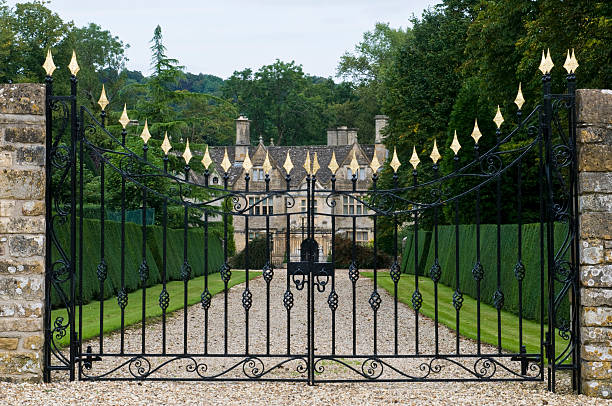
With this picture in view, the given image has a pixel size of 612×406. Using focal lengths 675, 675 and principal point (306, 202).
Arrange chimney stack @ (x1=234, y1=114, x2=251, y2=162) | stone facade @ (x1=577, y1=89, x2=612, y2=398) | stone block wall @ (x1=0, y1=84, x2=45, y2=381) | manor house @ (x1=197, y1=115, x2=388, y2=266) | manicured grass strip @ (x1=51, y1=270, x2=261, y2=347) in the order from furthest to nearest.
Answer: chimney stack @ (x1=234, y1=114, x2=251, y2=162)
manor house @ (x1=197, y1=115, x2=388, y2=266)
manicured grass strip @ (x1=51, y1=270, x2=261, y2=347)
stone block wall @ (x1=0, y1=84, x2=45, y2=381)
stone facade @ (x1=577, y1=89, x2=612, y2=398)

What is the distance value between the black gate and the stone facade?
0.12 meters

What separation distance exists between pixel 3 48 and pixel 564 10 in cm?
2604

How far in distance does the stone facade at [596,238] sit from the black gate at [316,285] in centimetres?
12

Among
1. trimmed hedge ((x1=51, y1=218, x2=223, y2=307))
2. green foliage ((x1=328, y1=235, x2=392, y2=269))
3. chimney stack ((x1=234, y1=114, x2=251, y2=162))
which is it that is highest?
chimney stack ((x1=234, y1=114, x2=251, y2=162))

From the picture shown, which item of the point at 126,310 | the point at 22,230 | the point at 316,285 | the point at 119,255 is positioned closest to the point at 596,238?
the point at 22,230

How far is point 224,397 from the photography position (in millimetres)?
5301

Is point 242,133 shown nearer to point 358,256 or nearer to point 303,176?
point 303,176

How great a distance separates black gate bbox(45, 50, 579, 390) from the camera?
5.51 m

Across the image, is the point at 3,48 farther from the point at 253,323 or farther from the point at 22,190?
the point at 22,190

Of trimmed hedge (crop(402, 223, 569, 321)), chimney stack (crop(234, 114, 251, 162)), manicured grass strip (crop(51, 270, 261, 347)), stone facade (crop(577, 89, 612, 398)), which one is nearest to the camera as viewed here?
stone facade (crop(577, 89, 612, 398))

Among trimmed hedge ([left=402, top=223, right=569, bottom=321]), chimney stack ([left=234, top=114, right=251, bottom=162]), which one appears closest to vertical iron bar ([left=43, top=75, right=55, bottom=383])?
trimmed hedge ([left=402, top=223, right=569, bottom=321])

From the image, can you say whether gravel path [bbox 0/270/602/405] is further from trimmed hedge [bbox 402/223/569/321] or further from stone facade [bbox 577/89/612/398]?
trimmed hedge [bbox 402/223/569/321]

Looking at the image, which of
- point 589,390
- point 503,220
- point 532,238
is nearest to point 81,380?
point 589,390

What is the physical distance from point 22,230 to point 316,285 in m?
5.76
